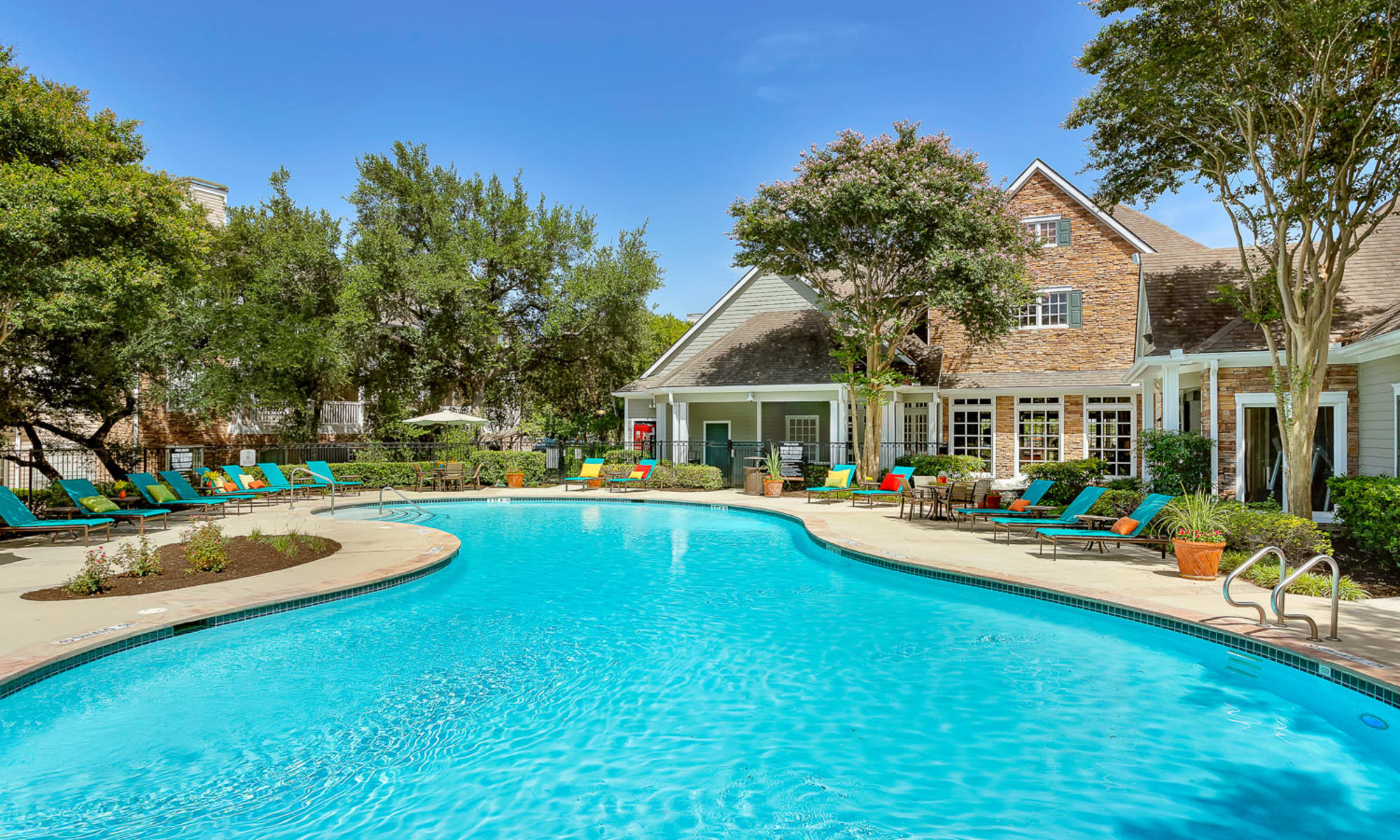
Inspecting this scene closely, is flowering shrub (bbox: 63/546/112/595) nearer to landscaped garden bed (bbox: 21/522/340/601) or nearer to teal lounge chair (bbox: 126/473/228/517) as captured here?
landscaped garden bed (bbox: 21/522/340/601)

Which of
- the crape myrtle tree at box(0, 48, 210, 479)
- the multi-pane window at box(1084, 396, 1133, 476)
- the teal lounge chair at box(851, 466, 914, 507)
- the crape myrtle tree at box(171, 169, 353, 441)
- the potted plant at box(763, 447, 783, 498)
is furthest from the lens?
the multi-pane window at box(1084, 396, 1133, 476)

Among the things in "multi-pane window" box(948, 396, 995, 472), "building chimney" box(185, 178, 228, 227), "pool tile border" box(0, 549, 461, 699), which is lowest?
"pool tile border" box(0, 549, 461, 699)

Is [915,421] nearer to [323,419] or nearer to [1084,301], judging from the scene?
[1084,301]

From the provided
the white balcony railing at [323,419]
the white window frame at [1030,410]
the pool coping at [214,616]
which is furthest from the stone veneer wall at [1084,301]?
the white balcony railing at [323,419]

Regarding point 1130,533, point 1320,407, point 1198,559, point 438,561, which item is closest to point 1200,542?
point 1198,559

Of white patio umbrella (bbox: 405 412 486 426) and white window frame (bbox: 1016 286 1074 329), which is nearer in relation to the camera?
white patio umbrella (bbox: 405 412 486 426)

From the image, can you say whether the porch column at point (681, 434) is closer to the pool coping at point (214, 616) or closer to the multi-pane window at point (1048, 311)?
the multi-pane window at point (1048, 311)

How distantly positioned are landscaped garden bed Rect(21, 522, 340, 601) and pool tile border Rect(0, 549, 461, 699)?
153 cm

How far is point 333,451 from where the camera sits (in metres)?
24.9

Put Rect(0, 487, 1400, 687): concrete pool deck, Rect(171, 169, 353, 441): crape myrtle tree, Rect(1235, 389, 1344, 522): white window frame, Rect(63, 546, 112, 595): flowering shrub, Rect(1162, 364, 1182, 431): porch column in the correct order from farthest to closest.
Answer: Rect(171, 169, 353, 441): crape myrtle tree → Rect(1162, 364, 1182, 431): porch column → Rect(1235, 389, 1344, 522): white window frame → Rect(63, 546, 112, 595): flowering shrub → Rect(0, 487, 1400, 687): concrete pool deck

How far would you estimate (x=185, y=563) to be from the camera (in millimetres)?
9672

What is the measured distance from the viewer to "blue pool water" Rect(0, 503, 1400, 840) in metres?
4.23

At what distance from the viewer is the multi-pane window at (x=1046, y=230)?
76.7 ft

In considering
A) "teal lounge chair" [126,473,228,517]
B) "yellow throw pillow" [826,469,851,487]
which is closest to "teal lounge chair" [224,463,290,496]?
"teal lounge chair" [126,473,228,517]
